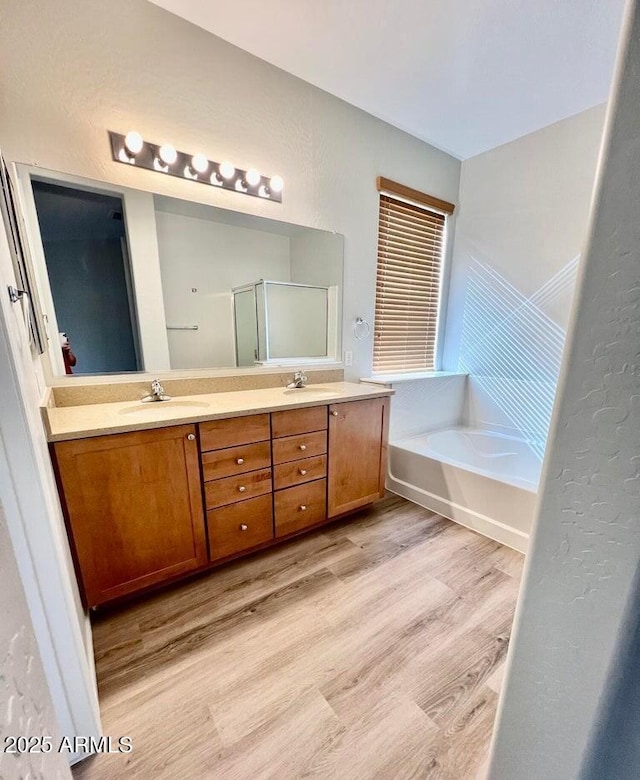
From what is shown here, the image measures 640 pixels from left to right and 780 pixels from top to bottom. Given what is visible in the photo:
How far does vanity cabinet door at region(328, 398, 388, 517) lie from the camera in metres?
1.80

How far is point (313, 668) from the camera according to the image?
1.13 m

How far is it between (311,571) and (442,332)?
235 cm

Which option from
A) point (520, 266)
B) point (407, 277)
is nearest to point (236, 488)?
point (407, 277)

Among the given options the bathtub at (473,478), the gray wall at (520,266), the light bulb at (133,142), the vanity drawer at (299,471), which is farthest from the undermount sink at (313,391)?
the gray wall at (520,266)

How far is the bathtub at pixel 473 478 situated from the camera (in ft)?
5.82

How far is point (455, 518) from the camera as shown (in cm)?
203

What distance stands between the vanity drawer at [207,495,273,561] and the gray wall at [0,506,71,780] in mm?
961

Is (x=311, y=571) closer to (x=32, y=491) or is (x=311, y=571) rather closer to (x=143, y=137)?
(x=32, y=491)

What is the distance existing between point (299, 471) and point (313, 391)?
52 centimetres

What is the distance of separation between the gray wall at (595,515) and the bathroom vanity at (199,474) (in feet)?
3.97

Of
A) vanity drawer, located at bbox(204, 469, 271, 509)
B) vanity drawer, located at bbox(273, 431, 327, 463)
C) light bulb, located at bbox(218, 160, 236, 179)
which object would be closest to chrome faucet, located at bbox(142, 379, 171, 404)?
vanity drawer, located at bbox(204, 469, 271, 509)

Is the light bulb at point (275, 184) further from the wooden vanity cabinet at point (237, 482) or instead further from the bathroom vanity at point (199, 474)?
the wooden vanity cabinet at point (237, 482)

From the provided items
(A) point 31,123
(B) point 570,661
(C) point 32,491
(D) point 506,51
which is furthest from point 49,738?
(D) point 506,51

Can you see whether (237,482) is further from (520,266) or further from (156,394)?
(520,266)
